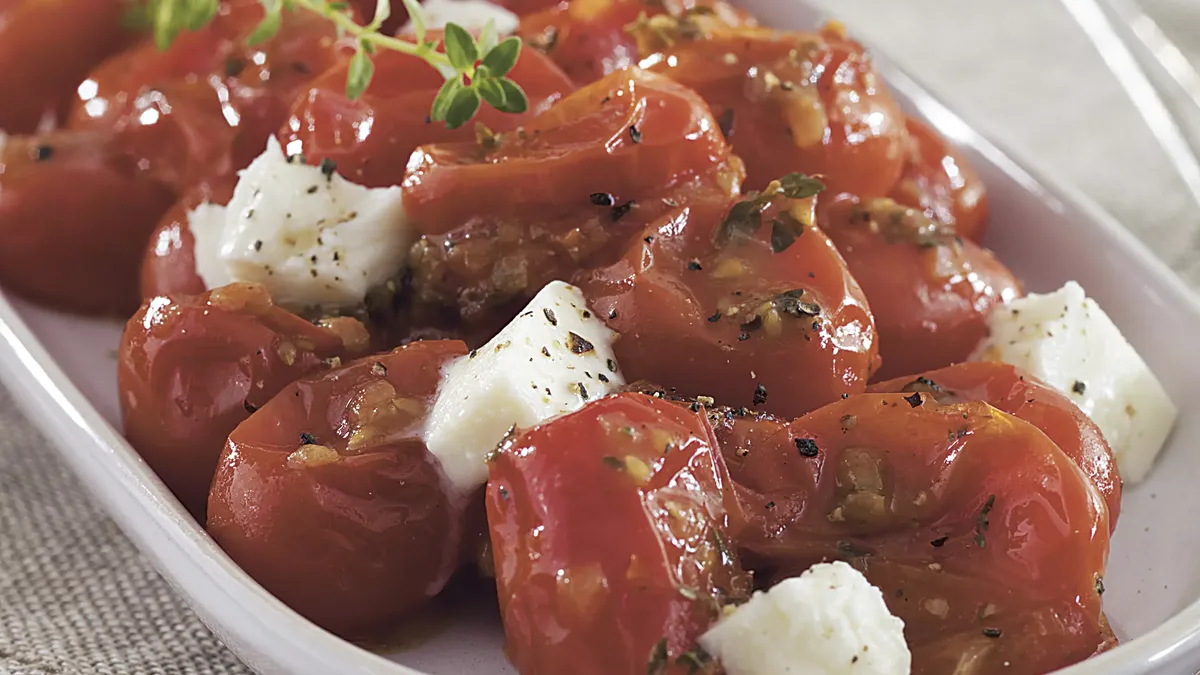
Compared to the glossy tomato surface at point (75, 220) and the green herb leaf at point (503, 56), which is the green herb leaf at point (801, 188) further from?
the glossy tomato surface at point (75, 220)

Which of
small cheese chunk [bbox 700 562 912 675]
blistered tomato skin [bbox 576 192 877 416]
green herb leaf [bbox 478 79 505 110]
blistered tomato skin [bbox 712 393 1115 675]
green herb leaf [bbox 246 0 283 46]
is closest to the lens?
small cheese chunk [bbox 700 562 912 675]

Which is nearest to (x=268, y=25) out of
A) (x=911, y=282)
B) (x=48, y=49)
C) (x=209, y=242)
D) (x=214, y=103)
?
(x=214, y=103)

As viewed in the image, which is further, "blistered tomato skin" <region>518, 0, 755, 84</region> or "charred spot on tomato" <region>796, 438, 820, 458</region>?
"blistered tomato skin" <region>518, 0, 755, 84</region>

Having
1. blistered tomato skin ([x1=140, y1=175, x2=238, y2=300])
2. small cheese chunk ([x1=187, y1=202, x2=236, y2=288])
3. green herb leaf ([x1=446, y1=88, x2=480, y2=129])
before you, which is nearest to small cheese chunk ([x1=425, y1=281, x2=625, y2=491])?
green herb leaf ([x1=446, y1=88, x2=480, y2=129])

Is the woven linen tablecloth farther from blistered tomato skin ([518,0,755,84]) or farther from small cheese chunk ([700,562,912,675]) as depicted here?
small cheese chunk ([700,562,912,675])

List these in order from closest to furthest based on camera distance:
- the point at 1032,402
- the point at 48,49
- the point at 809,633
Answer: the point at 809,633 → the point at 1032,402 → the point at 48,49

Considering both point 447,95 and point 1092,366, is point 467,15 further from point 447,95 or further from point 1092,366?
point 1092,366

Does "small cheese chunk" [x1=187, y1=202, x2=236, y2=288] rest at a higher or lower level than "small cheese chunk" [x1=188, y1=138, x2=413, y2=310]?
lower
